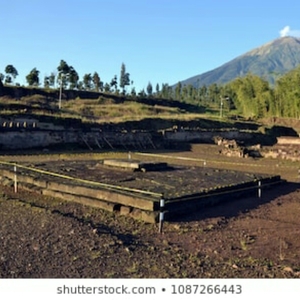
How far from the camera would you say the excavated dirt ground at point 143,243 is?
5.22 meters

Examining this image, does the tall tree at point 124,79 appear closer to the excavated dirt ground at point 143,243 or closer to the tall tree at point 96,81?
the tall tree at point 96,81

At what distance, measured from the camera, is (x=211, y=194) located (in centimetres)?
938

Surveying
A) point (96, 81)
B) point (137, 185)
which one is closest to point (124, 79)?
point (96, 81)

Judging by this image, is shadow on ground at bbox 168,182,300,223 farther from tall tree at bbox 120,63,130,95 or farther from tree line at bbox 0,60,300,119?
tall tree at bbox 120,63,130,95

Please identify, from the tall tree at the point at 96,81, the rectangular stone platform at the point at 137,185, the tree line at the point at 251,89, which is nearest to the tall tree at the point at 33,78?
the tree line at the point at 251,89

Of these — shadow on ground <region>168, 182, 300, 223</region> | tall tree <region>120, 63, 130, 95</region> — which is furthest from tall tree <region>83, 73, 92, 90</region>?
shadow on ground <region>168, 182, 300, 223</region>

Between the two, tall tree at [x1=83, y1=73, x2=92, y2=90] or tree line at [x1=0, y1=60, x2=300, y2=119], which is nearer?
tree line at [x1=0, y1=60, x2=300, y2=119]

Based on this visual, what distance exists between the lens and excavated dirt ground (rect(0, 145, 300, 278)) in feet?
17.1

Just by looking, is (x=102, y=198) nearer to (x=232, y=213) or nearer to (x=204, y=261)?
(x=232, y=213)

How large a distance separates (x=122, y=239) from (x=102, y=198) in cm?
239

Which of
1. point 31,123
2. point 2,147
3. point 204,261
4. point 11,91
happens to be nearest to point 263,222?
point 204,261

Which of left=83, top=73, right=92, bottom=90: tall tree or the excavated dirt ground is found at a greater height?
left=83, top=73, right=92, bottom=90: tall tree

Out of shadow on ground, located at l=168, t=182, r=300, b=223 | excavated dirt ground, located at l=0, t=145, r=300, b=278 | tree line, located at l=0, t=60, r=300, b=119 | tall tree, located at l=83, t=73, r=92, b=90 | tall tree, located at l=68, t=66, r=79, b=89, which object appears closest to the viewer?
excavated dirt ground, located at l=0, t=145, r=300, b=278

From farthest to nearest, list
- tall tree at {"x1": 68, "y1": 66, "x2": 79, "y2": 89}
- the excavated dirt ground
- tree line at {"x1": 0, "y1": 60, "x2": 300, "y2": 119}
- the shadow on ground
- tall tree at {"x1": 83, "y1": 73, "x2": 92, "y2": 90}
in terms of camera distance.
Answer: tall tree at {"x1": 83, "y1": 73, "x2": 92, "y2": 90}
tall tree at {"x1": 68, "y1": 66, "x2": 79, "y2": 89}
tree line at {"x1": 0, "y1": 60, "x2": 300, "y2": 119}
the shadow on ground
the excavated dirt ground
